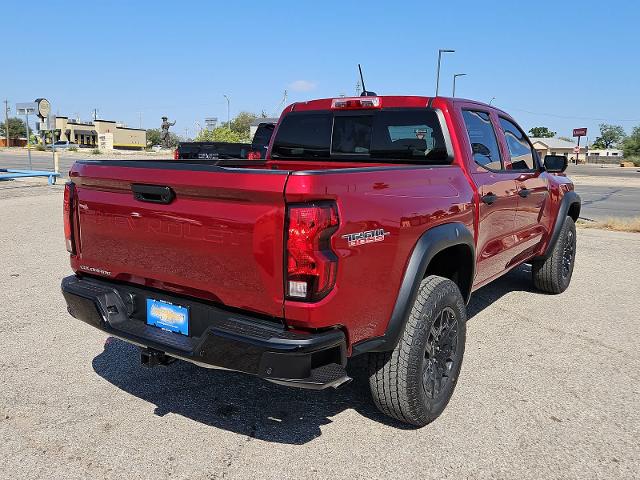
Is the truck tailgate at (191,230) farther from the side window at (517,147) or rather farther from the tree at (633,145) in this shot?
the tree at (633,145)

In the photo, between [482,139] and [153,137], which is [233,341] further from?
[153,137]

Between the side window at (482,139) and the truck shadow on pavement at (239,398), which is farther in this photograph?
the side window at (482,139)

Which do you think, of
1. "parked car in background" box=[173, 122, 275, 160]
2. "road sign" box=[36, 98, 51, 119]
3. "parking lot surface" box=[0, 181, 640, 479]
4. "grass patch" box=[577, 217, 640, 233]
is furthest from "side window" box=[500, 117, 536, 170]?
"road sign" box=[36, 98, 51, 119]

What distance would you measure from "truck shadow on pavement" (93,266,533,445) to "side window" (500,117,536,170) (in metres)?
2.20

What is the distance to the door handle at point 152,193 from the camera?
2.68m

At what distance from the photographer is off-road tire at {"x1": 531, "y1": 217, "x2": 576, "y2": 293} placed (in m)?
5.84

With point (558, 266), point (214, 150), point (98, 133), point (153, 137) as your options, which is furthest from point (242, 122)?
point (558, 266)

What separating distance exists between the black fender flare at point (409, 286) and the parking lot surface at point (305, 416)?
2.09 feet

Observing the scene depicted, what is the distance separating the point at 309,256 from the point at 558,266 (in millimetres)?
4438

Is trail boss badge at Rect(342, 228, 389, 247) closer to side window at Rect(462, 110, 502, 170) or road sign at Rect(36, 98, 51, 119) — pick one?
side window at Rect(462, 110, 502, 170)

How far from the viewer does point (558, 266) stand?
232 inches

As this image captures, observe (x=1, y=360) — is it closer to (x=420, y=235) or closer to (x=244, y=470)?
(x=244, y=470)

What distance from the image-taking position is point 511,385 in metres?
3.75

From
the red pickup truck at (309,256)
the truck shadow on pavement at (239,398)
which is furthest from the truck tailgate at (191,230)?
the truck shadow on pavement at (239,398)
